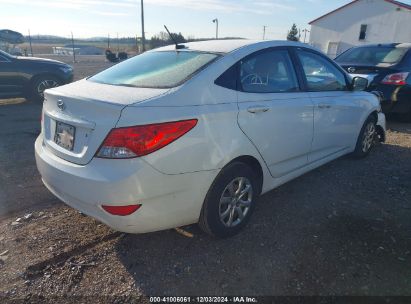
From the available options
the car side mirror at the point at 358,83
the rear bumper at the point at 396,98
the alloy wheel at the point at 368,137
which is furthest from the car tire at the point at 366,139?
the rear bumper at the point at 396,98

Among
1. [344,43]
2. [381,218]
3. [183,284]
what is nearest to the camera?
[183,284]

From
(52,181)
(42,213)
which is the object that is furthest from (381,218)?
(42,213)

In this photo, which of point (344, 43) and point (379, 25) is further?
point (344, 43)

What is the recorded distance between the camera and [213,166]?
2652 millimetres

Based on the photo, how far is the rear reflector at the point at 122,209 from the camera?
7.77ft

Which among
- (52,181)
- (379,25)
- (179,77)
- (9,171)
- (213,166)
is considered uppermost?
(379,25)

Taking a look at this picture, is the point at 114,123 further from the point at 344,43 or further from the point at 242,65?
the point at 344,43

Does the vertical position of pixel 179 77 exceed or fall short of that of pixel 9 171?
it exceeds it

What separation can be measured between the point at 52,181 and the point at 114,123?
0.85 metres

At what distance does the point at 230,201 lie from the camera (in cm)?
300

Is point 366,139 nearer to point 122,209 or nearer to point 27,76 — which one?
point 122,209

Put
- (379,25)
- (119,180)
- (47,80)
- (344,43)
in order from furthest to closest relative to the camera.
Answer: (344,43) < (379,25) < (47,80) < (119,180)

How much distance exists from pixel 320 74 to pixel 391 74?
371 centimetres

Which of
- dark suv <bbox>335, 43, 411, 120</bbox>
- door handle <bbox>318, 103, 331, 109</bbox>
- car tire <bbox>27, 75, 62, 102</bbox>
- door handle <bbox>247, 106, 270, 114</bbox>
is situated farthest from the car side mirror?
car tire <bbox>27, 75, 62, 102</bbox>
